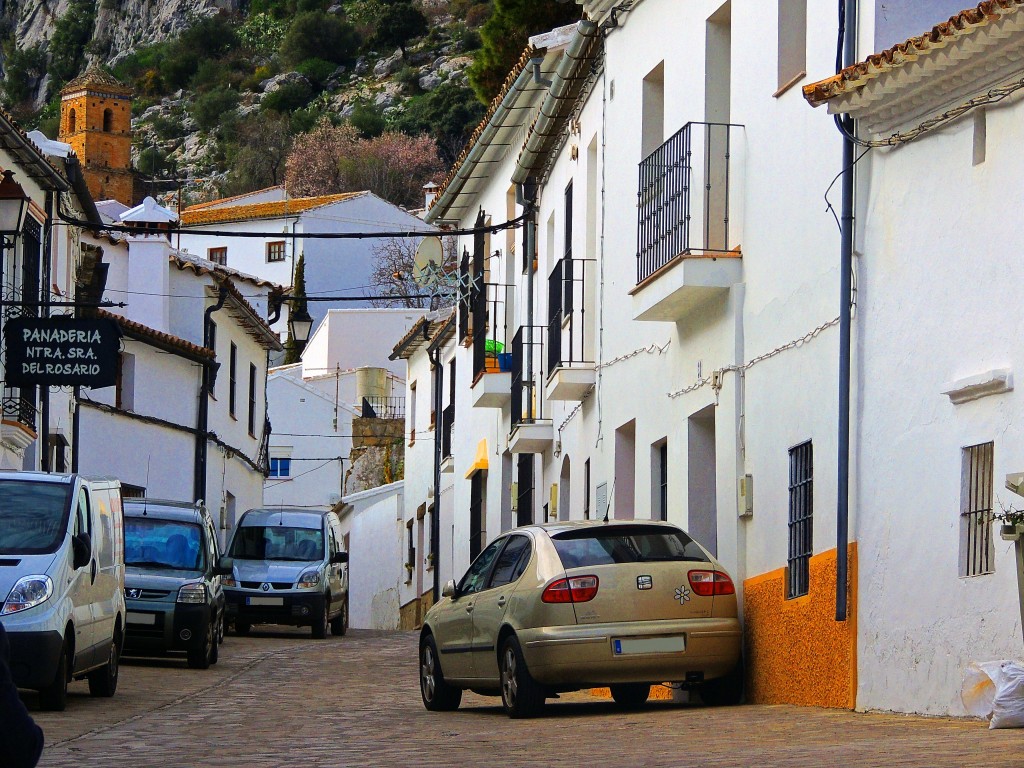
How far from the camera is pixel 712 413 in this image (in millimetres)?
15523

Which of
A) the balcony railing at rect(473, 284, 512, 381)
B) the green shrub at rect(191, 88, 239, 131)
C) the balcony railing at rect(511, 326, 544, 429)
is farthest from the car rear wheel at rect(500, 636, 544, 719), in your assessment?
the green shrub at rect(191, 88, 239, 131)

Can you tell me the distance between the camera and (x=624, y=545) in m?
13.0

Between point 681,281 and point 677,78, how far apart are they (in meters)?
2.89

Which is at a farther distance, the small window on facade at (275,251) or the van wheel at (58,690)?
the small window on facade at (275,251)

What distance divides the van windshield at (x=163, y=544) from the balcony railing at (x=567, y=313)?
15.7ft

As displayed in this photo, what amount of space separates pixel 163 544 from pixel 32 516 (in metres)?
7.47

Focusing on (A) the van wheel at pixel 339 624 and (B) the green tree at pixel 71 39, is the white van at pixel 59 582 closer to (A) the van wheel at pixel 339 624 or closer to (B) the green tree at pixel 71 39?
(A) the van wheel at pixel 339 624

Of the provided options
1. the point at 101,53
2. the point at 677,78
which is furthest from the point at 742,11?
the point at 101,53

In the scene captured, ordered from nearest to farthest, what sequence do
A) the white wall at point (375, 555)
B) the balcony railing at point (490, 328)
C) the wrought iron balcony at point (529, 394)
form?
the wrought iron balcony at point (529, 394)
the balcony railing at point (490, 328)
the white wall at point (375, 555)

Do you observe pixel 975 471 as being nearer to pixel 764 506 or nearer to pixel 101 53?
pixel 764 506

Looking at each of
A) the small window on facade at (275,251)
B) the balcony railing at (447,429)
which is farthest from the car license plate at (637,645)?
the small window on facade at (275,251)

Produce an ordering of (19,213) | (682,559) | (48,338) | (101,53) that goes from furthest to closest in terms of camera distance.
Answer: (101,53), (19,213), (48,338), (682,559)

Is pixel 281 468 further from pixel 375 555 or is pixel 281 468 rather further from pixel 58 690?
pixel 58 690

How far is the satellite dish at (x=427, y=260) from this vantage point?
1086 inches
